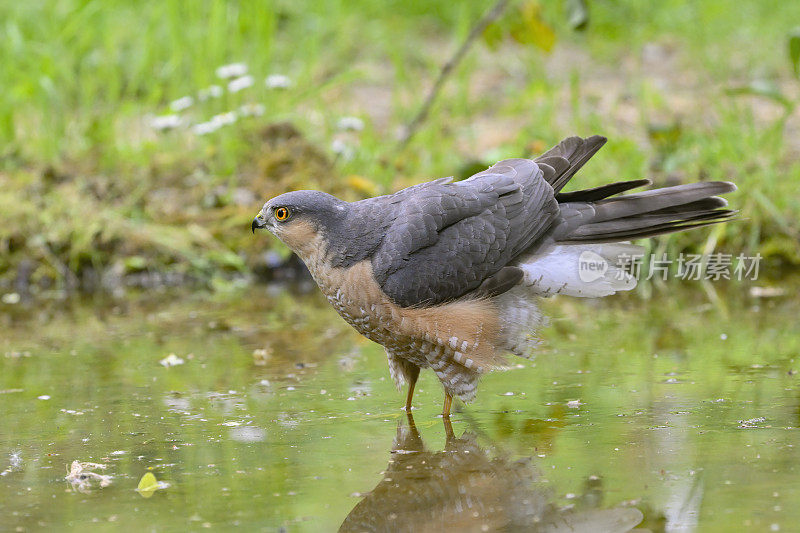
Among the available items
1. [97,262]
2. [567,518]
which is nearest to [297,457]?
[567,518]

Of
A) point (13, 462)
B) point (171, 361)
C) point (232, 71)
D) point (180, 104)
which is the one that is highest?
point (232, 71)

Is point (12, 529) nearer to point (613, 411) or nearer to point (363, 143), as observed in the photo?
point (613, 411)

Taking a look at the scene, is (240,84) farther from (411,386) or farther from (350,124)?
(411,386)

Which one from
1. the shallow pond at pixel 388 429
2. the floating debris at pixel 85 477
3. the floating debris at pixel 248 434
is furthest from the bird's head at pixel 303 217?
the floating debris at pixel 85 477

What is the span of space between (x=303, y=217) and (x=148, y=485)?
1335 mm

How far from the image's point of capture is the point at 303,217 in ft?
13.2

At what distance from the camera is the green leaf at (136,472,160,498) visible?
3047mm

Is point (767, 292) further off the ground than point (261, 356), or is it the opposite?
point (261, 356)

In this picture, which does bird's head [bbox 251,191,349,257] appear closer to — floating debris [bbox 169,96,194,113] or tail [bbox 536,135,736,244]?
tail [bbox 536,135,736,244]

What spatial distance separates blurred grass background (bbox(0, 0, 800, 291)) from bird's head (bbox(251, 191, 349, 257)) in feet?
6.25

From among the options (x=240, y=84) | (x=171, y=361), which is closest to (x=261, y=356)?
(x=171, y=361)

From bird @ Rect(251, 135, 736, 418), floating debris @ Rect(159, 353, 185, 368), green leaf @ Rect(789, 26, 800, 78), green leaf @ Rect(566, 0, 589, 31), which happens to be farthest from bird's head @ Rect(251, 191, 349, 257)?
green leaf @ Rect(789, 26, 800, 78)

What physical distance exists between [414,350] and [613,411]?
78cm

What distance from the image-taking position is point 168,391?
434 centimetres
